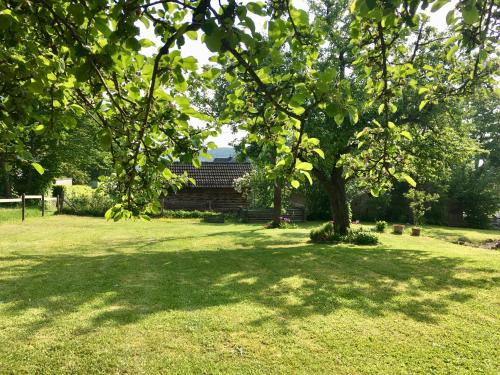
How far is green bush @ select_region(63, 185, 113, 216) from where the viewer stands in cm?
2567

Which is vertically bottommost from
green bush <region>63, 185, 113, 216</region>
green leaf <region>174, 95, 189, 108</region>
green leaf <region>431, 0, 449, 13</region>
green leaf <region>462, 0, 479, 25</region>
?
green bush <region>63, 185, 113, 216</region>

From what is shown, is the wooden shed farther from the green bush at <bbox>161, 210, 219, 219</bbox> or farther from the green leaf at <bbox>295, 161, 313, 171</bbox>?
the green leaf at <bbox>295, 161, 313, 171</bbox>

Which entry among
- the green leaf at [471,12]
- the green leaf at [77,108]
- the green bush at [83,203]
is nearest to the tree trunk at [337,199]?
the green leaf at [77,108]

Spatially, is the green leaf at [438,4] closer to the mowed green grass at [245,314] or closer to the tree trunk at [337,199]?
the mowed green grass at [245,314]

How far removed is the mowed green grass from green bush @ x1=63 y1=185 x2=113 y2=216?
15.9 m

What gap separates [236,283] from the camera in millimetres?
7582

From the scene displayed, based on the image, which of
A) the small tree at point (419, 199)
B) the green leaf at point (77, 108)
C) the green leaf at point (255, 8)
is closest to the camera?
the green leaf at point (255, 8)

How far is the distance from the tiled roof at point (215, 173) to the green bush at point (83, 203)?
6.85 m

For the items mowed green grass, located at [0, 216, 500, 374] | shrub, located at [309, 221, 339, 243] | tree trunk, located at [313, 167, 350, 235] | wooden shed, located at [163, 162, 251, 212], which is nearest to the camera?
mowed green grass, located at [0, 216, 500, 374]

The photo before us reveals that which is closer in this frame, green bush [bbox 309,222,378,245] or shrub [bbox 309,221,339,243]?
green bush [bbox 309,222,378,245]

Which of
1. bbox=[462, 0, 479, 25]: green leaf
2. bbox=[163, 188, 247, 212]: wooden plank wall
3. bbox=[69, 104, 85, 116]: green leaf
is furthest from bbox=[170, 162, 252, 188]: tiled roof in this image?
bbox=[462, 0, 479, 25]: green leaf

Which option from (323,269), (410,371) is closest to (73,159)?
(323,269)

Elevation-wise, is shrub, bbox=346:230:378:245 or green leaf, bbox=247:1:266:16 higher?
green leaf, bbox=247:1:266:16

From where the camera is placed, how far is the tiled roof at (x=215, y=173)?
32312 mm
